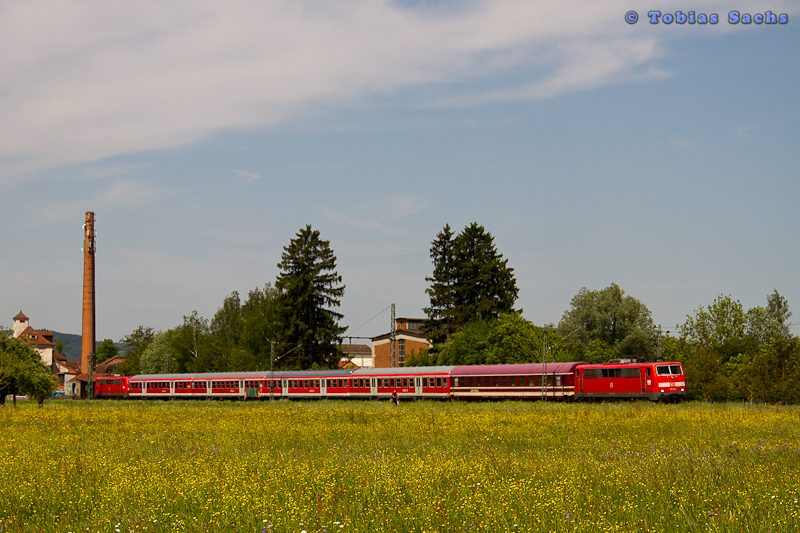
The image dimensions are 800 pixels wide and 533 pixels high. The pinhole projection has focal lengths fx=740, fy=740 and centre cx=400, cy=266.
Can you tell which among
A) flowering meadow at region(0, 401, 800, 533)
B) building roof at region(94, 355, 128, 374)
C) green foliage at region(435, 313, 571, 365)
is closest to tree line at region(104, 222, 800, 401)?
green foliage at region(435, 313, 571, 365)

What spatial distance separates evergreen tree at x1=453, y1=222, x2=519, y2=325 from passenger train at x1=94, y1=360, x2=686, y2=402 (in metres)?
22.5

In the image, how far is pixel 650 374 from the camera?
44.5 m

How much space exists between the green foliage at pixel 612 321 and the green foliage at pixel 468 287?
56.5ft

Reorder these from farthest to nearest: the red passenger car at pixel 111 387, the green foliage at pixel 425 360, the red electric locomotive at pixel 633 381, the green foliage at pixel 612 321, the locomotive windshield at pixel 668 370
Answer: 1. the green foliage at pixel 612 321
2. the green foliage at pixel 425 360
3. the red passenger car at pixel 111 387
4. the locomotive windshield at pixel 668 370
5. the red electric locomotive at pixel 633 381

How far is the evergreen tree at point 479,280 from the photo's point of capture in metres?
80.2

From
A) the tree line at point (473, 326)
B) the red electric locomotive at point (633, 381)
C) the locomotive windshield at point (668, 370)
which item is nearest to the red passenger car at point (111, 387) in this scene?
the tree line at point (473, 326)

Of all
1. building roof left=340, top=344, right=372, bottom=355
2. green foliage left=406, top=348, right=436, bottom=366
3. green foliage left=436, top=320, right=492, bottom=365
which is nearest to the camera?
green foliage left=436, top=320, right=492, bottom=365

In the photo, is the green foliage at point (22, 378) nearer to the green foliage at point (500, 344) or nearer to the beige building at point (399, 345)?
the green foliage at point (500, 344)

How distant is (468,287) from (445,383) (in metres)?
27.3

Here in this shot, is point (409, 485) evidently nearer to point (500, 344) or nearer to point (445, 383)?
point (445, 383)

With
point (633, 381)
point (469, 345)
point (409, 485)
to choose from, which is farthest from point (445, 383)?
point (409, 485)

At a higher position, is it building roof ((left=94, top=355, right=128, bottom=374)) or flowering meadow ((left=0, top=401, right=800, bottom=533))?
building roof ((left=94, top=355, right=128, bottom=374))

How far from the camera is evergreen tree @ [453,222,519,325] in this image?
8019 centimetres

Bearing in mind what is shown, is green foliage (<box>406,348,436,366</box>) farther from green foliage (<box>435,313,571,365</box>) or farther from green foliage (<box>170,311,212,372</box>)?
green foliage (<box>170,311,212,372</box>)
